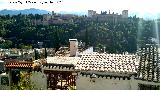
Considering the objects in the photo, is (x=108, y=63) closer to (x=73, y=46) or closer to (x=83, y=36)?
(x=73, y=46)

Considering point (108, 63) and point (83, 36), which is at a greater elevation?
point (108, 63)

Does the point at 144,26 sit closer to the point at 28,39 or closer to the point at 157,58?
the point at 28,39

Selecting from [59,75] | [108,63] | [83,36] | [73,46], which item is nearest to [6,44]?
[83,36]

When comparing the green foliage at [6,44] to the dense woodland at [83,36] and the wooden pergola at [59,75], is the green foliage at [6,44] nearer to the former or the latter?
the dense woodland at [83,36]

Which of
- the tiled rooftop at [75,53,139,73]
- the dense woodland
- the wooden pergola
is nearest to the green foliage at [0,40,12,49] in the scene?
the dense woodland

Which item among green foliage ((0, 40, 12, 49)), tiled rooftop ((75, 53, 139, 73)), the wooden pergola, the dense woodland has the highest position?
tiled rooftop ((75, 53, 139, 73))

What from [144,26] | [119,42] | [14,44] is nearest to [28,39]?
[14,44]

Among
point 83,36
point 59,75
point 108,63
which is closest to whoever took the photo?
point 108,63

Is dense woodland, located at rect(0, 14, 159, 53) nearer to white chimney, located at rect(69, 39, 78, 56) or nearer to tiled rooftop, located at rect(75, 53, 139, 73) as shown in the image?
white chimney, located at rect(69, 39, 78, 56)

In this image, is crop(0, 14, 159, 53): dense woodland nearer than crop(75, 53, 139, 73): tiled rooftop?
No

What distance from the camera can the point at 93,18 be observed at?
475ft

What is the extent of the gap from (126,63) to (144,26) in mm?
90879

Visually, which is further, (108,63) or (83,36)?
(83,36)

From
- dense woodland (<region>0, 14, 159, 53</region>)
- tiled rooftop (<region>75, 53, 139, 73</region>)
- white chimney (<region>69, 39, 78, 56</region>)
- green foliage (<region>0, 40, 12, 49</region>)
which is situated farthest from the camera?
green foliage (<region>0, 40, 12, 49</region>)
